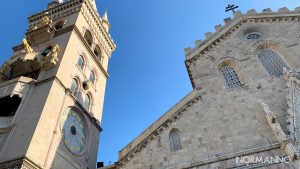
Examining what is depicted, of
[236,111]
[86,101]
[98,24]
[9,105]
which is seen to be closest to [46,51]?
→ [86,101]

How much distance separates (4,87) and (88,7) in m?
15.9

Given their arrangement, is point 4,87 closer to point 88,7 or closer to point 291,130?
point 88,7

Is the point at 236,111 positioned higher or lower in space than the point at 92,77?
lower

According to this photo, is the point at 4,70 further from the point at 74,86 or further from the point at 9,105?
the point at 74,86

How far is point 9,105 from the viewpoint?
20.5 meters

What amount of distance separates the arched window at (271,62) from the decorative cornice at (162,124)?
5.37 m

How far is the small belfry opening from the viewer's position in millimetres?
19438

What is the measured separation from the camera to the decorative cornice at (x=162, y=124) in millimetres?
15695

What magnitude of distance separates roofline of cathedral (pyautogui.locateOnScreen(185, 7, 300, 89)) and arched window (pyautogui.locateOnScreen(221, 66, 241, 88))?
93.2 inches

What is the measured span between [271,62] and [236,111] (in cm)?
570

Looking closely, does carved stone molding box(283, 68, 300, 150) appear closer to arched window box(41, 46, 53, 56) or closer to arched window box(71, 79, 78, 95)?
arched window box(71, 79, 78, 95)

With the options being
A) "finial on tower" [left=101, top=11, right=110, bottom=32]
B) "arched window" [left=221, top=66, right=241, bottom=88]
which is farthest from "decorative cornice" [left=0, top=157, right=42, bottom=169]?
"finial on tower" [left=101, top=11, right=110, bottom=32]

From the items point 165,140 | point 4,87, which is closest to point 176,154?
point 165,140

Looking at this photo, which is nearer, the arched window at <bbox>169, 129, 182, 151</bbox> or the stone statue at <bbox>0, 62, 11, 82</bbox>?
the arched window at <bbox>169, 129, 182, 151</bbox>
